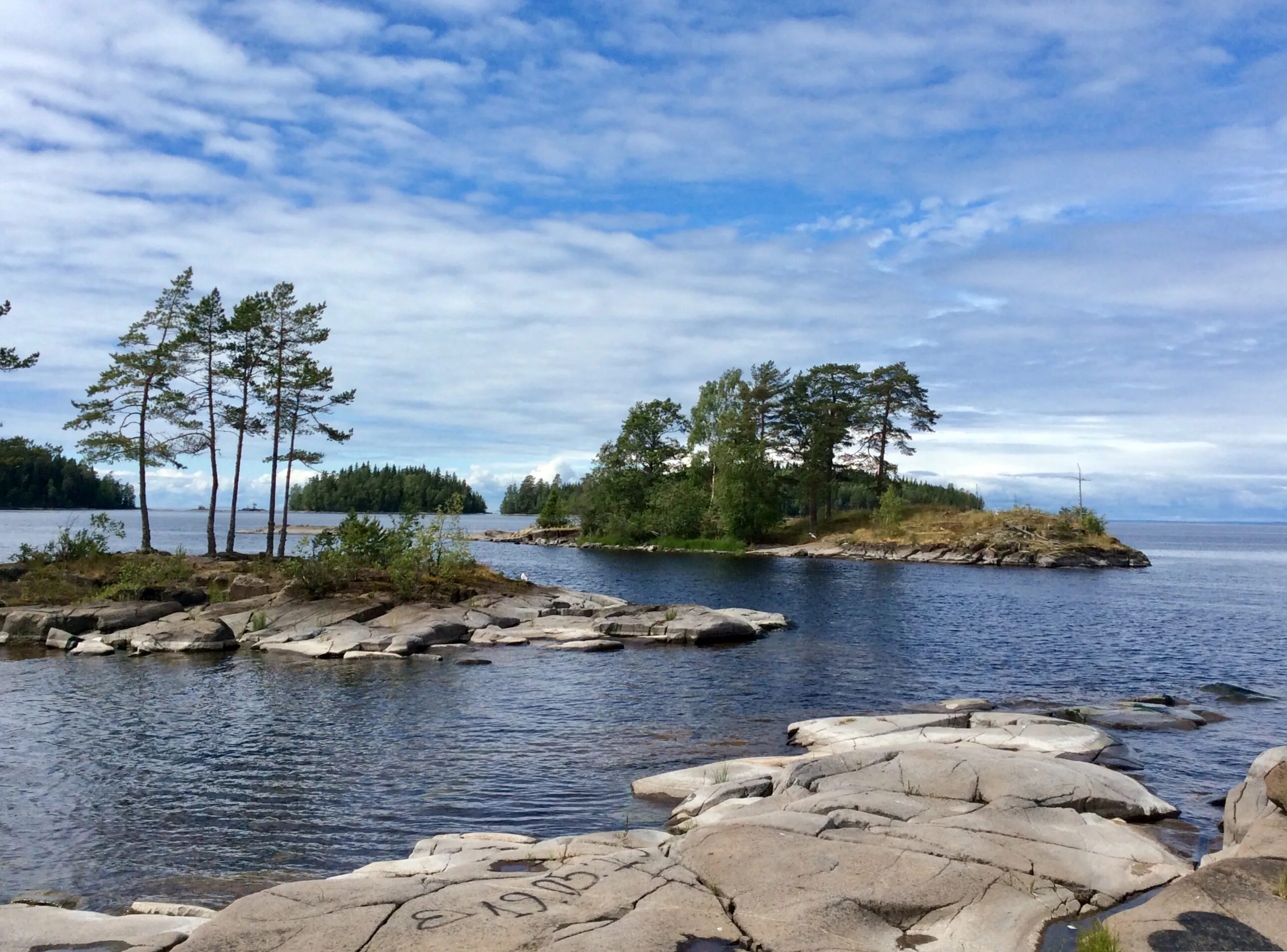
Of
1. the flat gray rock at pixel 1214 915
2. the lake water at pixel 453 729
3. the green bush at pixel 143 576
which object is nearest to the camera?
the flat gray rock at pixel 1214 915

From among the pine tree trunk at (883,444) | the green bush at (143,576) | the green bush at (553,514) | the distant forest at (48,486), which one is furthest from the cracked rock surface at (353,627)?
the distant forest at (48,486)

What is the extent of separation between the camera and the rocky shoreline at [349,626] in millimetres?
34281

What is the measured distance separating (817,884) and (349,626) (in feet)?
96.4

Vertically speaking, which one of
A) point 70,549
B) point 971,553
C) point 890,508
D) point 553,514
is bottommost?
point 70,549

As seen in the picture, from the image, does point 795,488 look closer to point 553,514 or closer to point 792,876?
point 553,514

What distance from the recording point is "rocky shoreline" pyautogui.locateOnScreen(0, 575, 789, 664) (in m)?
34.3

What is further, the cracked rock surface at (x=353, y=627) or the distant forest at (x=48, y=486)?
the distant forest at (x=48, y=486)

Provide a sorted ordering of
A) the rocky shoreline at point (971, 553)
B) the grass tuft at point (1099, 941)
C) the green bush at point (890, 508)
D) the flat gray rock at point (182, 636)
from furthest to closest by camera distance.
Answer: the green bush at point (890, 508) → the rocky shoreline at point (971, 553) → the flat gray rock at point (182, 636) → the grass tuft at point (1099, 941)

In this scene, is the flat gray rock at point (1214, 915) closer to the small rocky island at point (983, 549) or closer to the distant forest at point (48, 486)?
the small rocky island at point (983, 549)

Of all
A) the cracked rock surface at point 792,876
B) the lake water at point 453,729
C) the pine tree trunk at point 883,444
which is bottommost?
the lake water at point 453,729

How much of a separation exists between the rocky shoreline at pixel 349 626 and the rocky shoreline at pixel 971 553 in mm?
38820

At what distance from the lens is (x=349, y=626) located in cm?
3603

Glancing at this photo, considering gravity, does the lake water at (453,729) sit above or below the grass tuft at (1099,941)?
below

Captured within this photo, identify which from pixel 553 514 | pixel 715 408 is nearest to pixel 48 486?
pixel 553 514
